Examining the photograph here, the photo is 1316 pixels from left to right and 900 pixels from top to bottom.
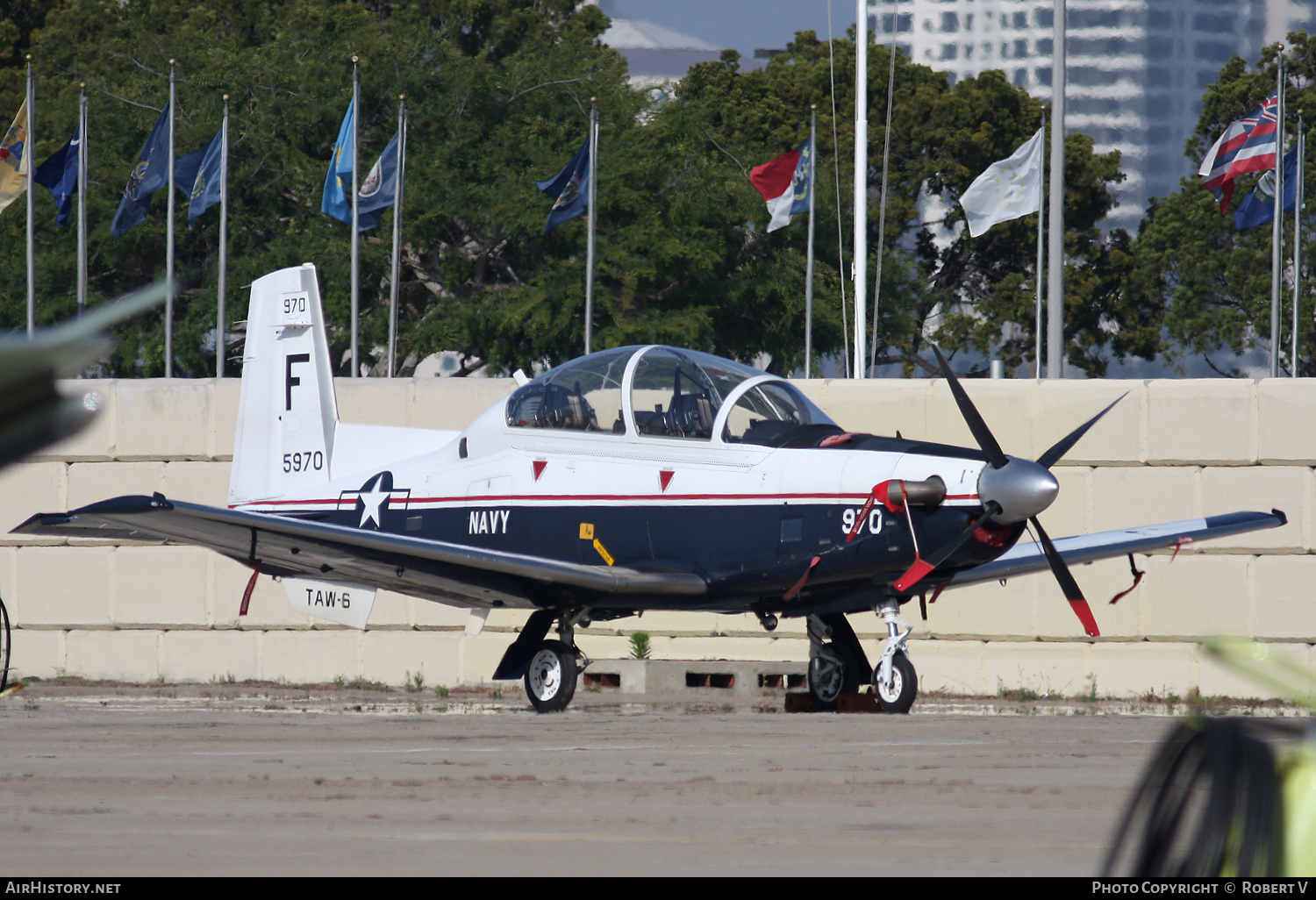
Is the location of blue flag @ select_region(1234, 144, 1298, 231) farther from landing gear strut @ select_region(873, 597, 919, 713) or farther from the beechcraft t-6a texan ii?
landing gear strut @ select_region(873, 597, 919, 713)

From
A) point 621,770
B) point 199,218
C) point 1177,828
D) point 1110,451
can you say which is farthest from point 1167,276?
point 1177,828

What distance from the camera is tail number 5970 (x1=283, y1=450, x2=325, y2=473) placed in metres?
14.3

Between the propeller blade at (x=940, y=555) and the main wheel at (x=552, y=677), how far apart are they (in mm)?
2868

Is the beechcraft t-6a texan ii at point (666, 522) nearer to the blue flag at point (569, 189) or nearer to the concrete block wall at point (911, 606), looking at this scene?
the concrete block wall at point (911, 606)

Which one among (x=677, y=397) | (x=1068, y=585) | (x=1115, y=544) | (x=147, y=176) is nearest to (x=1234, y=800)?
(x=1068, y=585)

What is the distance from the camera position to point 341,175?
27.4m

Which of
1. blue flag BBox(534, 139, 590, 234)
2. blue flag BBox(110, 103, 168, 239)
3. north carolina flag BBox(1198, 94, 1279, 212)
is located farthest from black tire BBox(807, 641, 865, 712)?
blue flag BBox(110, 103, 168, 239)

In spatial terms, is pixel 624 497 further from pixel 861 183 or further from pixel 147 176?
pixel 147 176

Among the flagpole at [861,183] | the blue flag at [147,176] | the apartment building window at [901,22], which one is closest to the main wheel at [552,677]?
the flagpole at [861,183]

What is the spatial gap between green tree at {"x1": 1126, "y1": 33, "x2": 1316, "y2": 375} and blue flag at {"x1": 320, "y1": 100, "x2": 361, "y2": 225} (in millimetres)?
28457

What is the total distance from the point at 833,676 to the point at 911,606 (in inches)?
152

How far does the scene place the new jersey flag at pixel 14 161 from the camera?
27875 millimetres

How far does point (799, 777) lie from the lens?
666cm
